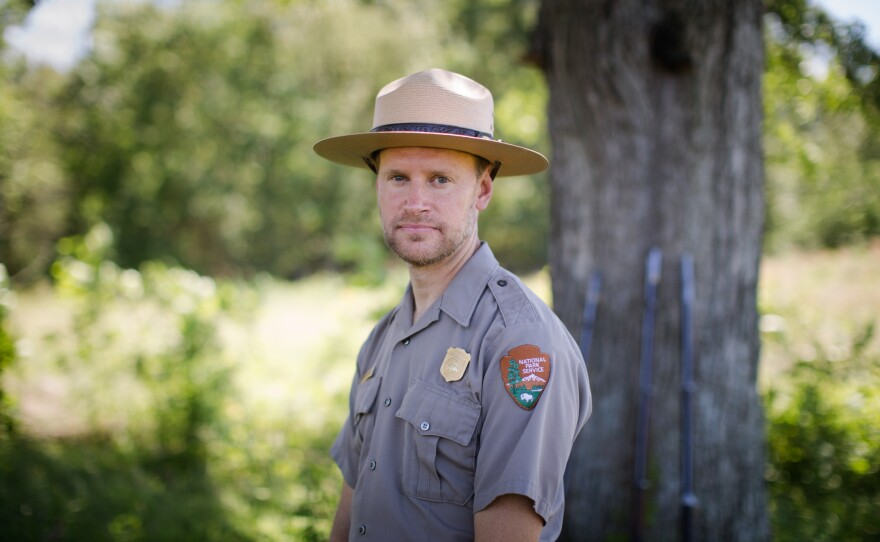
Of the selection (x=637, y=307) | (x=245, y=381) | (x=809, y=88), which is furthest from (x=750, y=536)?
(x=245, y=381)

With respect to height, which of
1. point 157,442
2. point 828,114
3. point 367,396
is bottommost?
point 157,442

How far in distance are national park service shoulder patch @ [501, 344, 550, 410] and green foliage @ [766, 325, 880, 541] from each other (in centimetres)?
343

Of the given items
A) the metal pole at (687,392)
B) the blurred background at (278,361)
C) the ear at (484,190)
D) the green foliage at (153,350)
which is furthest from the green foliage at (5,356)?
the metal pole at (687,392)

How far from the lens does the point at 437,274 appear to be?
7.52ft

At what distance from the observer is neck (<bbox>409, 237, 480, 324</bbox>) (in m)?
2.29

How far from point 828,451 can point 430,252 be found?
4.43 m

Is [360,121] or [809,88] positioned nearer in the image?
[809,88]

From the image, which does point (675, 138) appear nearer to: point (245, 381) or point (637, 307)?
point (637, 307)

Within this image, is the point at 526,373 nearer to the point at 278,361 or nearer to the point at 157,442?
the point at 157,442

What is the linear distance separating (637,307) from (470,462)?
2.36m

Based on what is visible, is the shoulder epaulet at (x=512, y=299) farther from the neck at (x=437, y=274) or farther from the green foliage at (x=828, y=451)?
the green foliage at (x=828, y=451)

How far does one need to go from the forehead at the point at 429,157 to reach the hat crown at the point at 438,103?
10cm

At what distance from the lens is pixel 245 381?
7.28m

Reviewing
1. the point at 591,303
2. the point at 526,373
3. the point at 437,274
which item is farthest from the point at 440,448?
the point at 591,303
